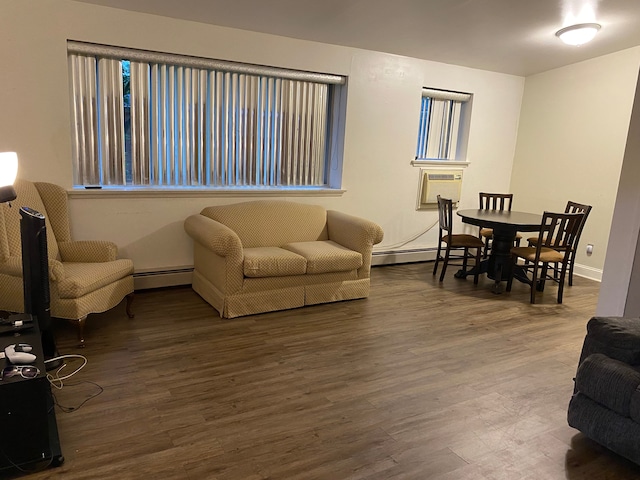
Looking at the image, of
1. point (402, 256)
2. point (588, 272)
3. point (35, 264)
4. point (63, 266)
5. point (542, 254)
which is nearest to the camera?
point (35, 264)

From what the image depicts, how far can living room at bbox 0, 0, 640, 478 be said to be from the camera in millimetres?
3580

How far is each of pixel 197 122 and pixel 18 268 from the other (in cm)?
196

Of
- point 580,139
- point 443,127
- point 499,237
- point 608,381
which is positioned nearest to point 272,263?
point 608,381

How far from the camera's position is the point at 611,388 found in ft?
6.82

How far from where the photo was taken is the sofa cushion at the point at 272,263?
3672 mm

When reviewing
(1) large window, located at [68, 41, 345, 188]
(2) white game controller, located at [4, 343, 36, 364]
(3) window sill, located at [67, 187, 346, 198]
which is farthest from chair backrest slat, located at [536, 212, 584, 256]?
(2) white game controller, located at [4, 343, 36, 364]

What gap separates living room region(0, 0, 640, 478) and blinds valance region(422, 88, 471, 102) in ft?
0.23

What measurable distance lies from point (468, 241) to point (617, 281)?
80.5 inches

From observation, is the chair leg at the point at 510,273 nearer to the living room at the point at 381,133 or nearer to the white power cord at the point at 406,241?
the living room at the point at 381,133

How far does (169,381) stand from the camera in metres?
2.69

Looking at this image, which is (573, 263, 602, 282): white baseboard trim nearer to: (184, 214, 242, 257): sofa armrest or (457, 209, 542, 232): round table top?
(457, 209, 542, 232): round table top

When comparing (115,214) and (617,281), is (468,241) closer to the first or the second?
(617,281)

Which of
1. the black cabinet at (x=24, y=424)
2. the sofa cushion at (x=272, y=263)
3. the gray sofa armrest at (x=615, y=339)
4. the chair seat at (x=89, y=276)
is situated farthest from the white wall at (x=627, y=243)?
the chair seat at (x=89, y=276)

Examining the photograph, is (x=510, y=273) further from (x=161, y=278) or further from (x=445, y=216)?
(x=161, y=278)
